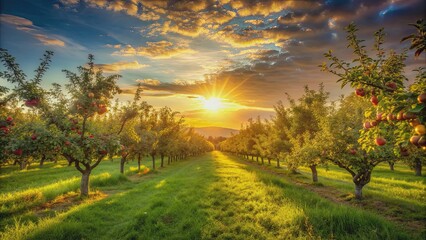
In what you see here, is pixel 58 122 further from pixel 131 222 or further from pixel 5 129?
pixel 131 222

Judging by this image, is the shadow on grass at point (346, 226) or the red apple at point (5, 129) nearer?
the shadow on grass at point (346, 226)

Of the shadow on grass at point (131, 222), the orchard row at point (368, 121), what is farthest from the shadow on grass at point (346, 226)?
the shadow on grass at point (131, 222)

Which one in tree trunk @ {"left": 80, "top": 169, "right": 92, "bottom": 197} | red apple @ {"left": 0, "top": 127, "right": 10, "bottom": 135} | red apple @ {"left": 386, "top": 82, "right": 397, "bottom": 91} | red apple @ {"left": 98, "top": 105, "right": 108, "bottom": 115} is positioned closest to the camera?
red apple @ {"left": 386, "top": 82, "right": 397, "bottom": 91}

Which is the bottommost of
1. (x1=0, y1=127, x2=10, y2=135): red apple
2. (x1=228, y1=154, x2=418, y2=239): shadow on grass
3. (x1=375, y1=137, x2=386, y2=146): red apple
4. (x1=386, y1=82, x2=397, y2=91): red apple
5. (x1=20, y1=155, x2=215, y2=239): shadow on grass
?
(x1=20, y1=155, x2=215, y2=239): shadow on grass

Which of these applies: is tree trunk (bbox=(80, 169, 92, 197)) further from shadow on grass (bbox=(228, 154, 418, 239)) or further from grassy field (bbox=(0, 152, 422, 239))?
shadow on grass (bbox=(228, 154, 418, 239))

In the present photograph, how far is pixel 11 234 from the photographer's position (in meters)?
8.04

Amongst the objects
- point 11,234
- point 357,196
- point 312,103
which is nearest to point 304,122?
point 312,103

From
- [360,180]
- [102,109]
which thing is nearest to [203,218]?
[102,109]

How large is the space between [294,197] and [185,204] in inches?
226

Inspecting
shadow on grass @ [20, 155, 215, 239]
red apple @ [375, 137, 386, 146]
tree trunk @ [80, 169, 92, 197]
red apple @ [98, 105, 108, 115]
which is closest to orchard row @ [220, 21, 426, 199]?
red apple @ [375, 137, 386, 146]

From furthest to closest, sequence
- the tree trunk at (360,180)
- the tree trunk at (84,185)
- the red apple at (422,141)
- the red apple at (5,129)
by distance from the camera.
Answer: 1. the tree trunk at (84,185)
2. the tree trunk at (360,180)
3. the red apple at (5,129)
4. the red apple at (422,141)

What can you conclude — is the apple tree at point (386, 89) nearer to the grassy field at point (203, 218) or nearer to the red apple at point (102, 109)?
the grassy field at point (203, 218)

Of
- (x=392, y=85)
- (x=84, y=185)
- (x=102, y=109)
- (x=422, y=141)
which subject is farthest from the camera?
(x=84, y=185)

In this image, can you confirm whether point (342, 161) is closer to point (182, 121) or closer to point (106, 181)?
point (106, 181)
